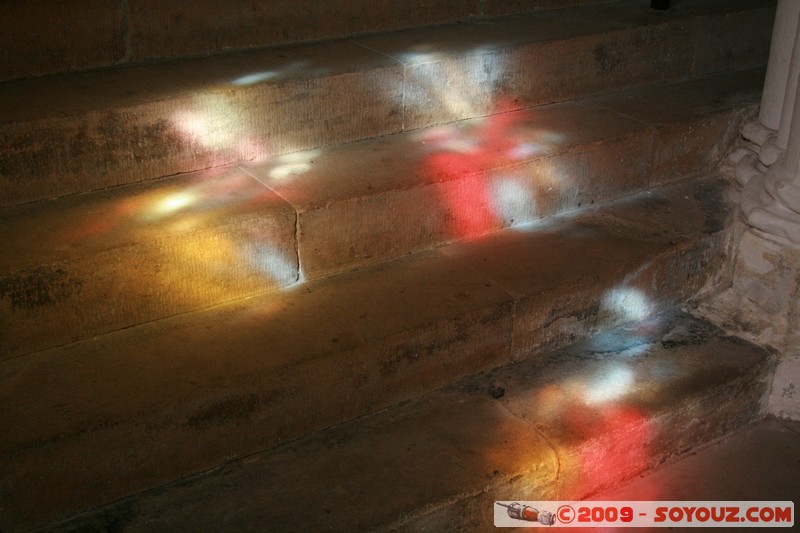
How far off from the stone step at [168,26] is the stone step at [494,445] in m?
1.63

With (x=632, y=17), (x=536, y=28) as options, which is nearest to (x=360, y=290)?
(x=536, y=28)

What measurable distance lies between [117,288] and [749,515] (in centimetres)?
205

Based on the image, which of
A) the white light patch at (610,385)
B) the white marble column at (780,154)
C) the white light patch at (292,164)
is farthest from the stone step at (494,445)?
the white light patch at (292,164)

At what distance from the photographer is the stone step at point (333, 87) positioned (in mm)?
3096

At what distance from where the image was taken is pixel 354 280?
3184 millimetres

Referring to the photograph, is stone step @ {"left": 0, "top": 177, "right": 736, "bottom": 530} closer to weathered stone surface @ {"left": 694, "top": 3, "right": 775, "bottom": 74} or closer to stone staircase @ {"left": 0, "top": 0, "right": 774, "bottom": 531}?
stone staircase @ {"left": 0, "top": 0, "right": 774, "bottom": 531}

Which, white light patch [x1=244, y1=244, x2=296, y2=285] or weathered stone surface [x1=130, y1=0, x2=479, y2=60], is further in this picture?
weathered stone surface [x1=130, y1=0, x2=479, y2=60]

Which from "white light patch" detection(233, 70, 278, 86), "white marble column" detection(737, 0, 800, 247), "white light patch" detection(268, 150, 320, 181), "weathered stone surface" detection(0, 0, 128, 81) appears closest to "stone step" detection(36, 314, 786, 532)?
"white marble column" detection(737, 0, 800, 247)

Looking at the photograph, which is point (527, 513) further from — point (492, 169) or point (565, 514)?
point (492, 169)

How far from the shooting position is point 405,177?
332 cm

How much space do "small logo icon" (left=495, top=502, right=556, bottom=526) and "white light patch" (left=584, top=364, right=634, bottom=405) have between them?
0.38 metres

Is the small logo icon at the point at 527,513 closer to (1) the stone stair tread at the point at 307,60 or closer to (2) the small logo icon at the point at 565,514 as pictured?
(2) the small logo icon at the point at 565,514

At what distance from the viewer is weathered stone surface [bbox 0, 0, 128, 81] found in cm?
330

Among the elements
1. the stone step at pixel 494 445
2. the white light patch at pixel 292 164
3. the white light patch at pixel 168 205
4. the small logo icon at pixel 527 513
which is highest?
the white light patch at pixel 292 164
